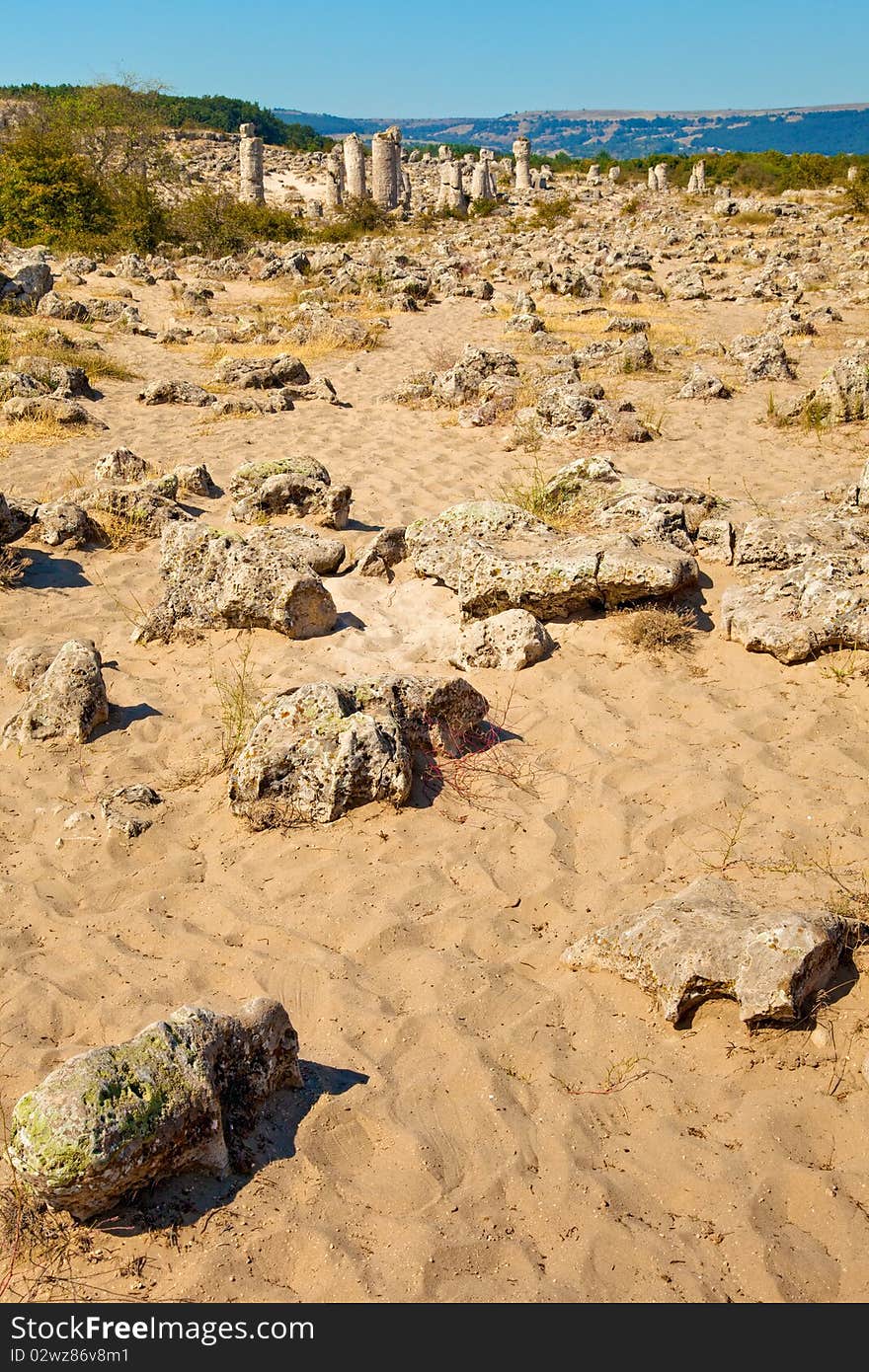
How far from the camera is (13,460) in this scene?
32.3 ft

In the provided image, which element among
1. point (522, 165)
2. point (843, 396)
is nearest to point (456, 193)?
point (522, 165)

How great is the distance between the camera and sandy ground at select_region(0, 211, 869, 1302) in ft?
8.39

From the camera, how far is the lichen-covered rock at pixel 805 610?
5.46 meters

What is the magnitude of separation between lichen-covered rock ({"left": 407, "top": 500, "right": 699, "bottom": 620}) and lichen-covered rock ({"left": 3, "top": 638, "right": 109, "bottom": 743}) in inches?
97.8

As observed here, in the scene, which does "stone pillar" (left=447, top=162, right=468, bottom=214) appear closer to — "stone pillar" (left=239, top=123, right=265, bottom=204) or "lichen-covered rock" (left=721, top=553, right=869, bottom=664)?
"stone pillar" (left=239, top=123, right=265, bottom=204)

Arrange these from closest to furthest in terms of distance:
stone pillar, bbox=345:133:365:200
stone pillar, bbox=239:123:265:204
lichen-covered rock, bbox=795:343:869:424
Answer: lichen-covered rock, bbox=795:343:869:424 → stone pillar, bbox=239:123:265:204 → stone pillar, bbox=345:133:365:200

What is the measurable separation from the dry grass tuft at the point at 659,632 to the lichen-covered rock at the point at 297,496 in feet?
10.7

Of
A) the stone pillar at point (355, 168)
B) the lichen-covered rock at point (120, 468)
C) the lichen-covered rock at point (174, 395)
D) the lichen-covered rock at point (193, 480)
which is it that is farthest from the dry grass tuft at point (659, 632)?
the stone pillar at point (355, 168)

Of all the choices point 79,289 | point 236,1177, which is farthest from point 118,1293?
point 79,289

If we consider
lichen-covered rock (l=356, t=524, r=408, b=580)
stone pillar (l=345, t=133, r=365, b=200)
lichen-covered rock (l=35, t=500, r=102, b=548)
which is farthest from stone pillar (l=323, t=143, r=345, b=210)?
lichen-covered rock (l=356, t=524, r=408, b=580)

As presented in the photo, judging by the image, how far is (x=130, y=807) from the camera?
182 inches

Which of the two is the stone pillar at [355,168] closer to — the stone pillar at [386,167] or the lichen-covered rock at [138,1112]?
the stone pillar at [386,167]

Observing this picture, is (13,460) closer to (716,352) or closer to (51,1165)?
(51,1165)

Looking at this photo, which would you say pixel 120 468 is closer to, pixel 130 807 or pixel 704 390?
pixel 130 807
